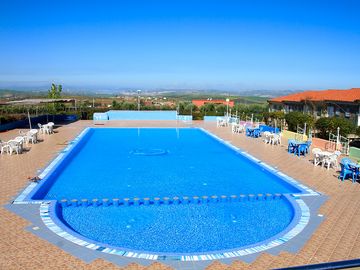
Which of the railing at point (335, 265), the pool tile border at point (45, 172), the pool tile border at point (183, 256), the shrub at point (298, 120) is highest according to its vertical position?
the railing at point (335, 265)

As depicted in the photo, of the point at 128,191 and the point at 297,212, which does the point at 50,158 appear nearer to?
the point at 128,191

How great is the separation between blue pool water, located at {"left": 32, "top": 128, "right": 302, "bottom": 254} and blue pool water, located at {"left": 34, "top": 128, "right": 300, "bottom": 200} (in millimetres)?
23

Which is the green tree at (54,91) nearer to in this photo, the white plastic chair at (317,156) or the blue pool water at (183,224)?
the white plastic chair at (317,156)

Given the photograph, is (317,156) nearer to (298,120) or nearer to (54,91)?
(298,120)

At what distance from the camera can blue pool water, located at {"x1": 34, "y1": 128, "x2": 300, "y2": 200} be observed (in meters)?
8.34

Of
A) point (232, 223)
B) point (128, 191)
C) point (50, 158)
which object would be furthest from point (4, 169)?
point (232, 223)

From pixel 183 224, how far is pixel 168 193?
1.84 m

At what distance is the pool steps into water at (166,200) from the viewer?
23.4ft

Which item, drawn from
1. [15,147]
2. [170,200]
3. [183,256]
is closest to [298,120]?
[170,200]

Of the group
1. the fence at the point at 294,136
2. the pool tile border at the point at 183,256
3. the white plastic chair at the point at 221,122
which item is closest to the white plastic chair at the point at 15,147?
the pool tile border at the point at 183,256

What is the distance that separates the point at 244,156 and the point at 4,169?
7.53 metres

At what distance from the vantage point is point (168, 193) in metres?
8.11

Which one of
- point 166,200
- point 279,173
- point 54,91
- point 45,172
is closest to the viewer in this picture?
point 166,200

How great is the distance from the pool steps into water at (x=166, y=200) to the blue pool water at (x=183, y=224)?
0.14m
